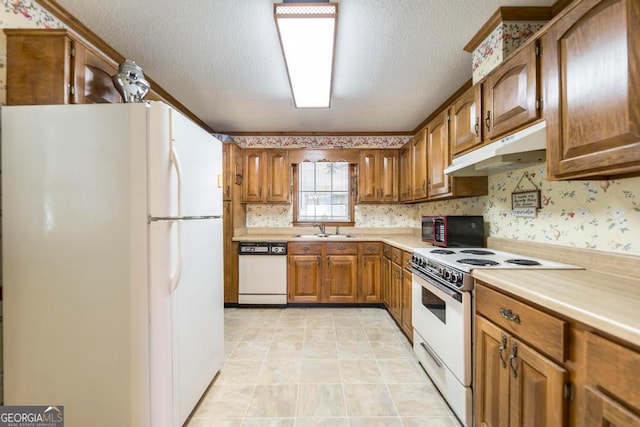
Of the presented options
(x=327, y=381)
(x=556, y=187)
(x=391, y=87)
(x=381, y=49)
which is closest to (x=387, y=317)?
(x=327, y=381)

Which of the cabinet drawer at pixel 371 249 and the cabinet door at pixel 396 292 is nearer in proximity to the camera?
the cabinet door at pixel 396 292

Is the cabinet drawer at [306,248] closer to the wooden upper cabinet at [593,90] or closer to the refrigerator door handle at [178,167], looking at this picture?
the refrigerator door handle at [178,167]

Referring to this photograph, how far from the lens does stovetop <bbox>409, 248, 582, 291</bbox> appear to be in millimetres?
1412

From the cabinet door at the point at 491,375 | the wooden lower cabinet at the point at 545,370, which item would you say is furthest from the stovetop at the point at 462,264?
the cabinet door at the point at 491,375

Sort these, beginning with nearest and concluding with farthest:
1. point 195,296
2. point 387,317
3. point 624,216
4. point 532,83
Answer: point 624,216, point 532,83, point 195,296, point 387,317

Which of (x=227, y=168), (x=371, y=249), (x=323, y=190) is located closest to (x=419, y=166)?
(x=371, y=249)

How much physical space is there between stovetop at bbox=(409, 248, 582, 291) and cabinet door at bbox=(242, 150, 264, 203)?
93.0 inches

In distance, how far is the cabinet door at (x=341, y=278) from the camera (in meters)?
3.31

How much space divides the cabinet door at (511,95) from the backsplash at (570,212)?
1.47 ft

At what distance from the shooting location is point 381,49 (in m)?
1.94

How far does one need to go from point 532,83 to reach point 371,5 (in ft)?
3.29

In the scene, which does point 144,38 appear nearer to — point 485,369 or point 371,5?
point 371,5

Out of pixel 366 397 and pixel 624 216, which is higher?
pixel 624 216

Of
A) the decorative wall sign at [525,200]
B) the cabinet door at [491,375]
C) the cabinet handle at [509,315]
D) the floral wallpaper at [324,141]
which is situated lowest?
the cabinet door at [491,375]
